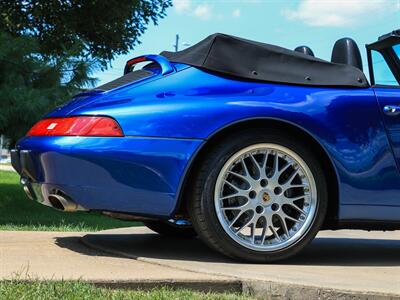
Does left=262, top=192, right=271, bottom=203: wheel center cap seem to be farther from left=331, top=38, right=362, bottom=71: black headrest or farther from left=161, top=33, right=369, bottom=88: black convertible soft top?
left=331, top=38, right=362, bottom=71: black headrest

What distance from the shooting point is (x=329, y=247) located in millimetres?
4730

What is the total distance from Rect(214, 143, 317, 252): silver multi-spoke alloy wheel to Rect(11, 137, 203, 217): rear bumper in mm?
312

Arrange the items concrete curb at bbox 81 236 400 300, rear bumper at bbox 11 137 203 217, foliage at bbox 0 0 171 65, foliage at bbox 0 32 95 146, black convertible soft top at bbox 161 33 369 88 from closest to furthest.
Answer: concrete curb at bbox 81 236 400 300
rear bumper at bbox 11 137 203 217
black convertible soft top at bbox 161 33 369 88
foliage at bbox 0 32 95 146
foliage at bbox 0 0 171 65

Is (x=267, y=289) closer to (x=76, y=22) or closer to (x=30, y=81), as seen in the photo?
(x=30, y=81)

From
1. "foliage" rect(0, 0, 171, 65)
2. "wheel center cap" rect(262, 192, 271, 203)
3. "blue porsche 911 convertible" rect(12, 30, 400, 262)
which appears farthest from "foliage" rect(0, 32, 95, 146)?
"wheel center cap" rect(262, 192, 271, 203)

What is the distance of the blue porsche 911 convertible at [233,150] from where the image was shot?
3453mm

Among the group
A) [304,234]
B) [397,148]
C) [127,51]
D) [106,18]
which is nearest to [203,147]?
[304,234]

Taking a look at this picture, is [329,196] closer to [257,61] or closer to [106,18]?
[257,61]

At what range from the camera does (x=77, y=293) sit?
2.73m

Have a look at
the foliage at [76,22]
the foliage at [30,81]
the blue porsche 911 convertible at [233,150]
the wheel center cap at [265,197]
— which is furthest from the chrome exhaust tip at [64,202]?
the foliage at [76,22]

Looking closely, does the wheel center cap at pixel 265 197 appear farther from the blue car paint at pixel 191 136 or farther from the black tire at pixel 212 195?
→ the blue car paint at pixel 191 136

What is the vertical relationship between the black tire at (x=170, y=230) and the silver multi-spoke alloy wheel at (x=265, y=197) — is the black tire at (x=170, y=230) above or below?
below

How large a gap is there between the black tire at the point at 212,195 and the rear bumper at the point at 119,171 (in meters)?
0.14

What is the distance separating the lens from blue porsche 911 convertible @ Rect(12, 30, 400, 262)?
11.3ft
